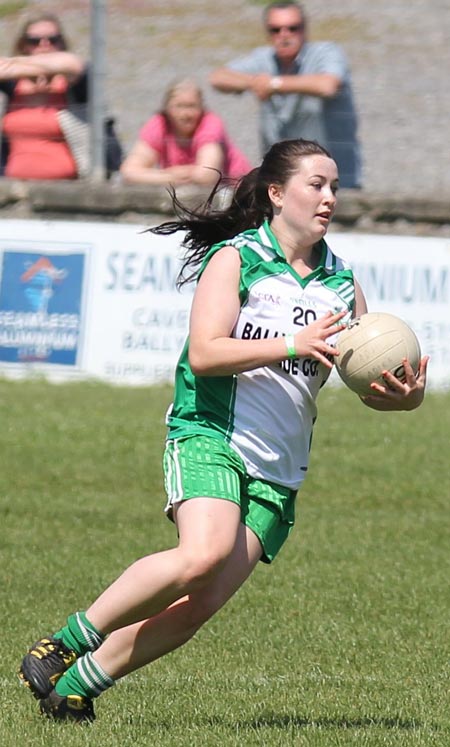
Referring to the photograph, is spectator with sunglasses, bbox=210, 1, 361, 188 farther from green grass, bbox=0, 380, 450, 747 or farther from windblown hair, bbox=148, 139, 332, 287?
windblown hair, bbox=148, 139, 332, 287

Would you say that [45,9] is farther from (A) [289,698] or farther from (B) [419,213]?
(A) [289,698]

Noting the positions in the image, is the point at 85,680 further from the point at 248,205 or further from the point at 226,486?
the point at 248,205

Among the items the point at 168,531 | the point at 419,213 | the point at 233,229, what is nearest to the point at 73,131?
the point at 419,213

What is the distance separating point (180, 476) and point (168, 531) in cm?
367

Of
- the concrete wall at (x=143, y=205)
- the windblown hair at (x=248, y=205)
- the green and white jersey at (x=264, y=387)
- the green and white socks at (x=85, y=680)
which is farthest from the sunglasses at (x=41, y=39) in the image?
the green and white socks at (x=85, y=680)

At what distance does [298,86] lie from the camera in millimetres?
12344

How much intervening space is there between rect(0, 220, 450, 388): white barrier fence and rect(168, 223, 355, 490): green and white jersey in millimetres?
7465

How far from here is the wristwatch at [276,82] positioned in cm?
1244

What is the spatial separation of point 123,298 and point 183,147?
142 centimetres

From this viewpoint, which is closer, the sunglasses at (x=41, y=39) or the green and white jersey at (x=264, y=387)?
the green and white jersey at (x=264, y=387)

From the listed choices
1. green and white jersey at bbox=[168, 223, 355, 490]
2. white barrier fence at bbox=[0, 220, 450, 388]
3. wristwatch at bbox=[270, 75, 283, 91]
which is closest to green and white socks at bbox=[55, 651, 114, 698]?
green and white jersey at bbox=[168, 223, 355, 490]

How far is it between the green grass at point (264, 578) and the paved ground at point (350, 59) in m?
2.75

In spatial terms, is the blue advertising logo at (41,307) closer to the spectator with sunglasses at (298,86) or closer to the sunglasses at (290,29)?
the spectator with sunglasses at (298,86)

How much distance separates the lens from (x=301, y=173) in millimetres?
4953
